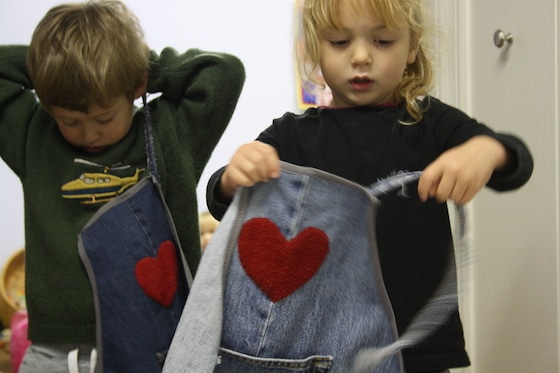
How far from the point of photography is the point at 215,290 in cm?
74

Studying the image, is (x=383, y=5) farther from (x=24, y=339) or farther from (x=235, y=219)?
(x=24, y=339)

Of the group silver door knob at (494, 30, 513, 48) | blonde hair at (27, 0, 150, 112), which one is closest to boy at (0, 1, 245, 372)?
blonde hair at (27, 0, 150, 112)

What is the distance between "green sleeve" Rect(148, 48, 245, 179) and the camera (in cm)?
117

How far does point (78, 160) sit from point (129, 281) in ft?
0.74

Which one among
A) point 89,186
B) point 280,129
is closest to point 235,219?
point 280,129

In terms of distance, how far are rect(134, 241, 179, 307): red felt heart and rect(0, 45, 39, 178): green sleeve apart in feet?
0.97

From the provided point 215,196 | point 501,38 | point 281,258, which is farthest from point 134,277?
point 501,38

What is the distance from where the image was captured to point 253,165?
2.41ft

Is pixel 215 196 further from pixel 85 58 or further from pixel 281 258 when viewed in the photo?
pixel 85 58

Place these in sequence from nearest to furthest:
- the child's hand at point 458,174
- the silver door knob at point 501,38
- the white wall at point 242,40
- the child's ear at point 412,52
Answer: the child's hand at point 458,174 < the child's ear at point 412,52 < the silver door knob at point 501,38 < the white wall at point 242,40

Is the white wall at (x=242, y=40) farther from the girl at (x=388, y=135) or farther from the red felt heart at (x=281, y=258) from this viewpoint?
the red felt heart at (x=281, y=258)

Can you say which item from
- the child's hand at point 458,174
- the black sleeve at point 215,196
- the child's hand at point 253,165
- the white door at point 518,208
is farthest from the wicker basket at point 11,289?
the child's hand at point 458,174

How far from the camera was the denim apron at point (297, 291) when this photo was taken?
0.73 m

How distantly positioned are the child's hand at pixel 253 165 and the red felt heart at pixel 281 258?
0.05 m
